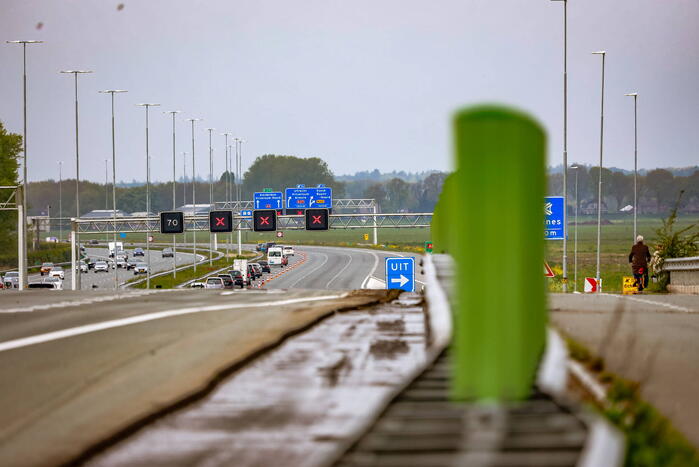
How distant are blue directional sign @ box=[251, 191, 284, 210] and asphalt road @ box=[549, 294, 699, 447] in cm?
6436

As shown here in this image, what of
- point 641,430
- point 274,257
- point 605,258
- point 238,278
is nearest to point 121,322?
point 641,430

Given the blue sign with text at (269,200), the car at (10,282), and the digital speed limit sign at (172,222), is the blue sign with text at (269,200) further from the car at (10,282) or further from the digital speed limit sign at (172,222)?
the car at (10,282)

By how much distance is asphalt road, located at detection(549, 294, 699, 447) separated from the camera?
8.39m

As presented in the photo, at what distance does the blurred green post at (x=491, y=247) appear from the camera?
5.00 m

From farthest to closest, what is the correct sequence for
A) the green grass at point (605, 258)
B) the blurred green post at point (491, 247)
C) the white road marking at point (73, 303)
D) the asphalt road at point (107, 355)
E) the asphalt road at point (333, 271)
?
the asphalt road at point (333, 271) < the green grass at point (605, 258) < the white road marking at point (73, 303) < the asphalt road at point (107, 355) < the blurred green post at point (491, 247)

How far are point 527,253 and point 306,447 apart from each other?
2.32 metres

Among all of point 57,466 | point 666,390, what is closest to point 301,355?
point 666,390

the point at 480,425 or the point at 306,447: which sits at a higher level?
the point at 480,425

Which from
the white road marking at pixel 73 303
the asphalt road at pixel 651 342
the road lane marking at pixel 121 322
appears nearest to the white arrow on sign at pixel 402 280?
the white road marking at pixel 73 303

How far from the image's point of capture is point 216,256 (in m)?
146

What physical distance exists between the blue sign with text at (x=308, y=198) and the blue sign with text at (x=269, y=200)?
0.83m

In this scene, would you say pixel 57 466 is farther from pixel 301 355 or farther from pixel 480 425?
pixel 301 355

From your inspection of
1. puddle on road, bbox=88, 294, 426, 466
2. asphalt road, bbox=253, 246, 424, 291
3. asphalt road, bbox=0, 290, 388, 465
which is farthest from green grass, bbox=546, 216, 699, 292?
puddle on road, bbox=88, 294, 426, 466

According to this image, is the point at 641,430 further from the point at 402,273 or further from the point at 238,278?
the point at 238,278
